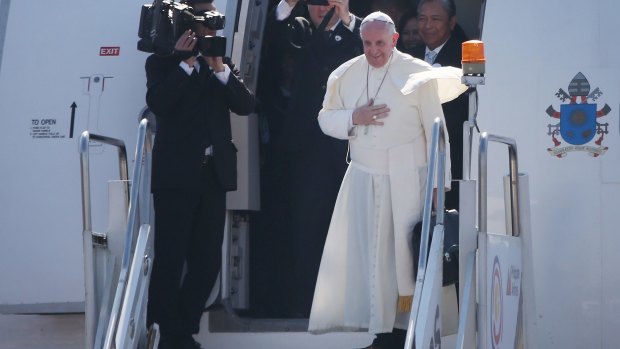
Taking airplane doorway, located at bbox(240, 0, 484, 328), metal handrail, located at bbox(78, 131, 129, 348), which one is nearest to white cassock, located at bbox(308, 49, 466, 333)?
metal handrail, located at bbox(78, 131, 129, 348)

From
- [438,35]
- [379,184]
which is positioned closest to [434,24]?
[438,35]

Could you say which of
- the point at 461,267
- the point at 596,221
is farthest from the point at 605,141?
the point at 461,267

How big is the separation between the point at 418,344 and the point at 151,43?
2.24 meters

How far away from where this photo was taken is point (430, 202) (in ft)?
17.4

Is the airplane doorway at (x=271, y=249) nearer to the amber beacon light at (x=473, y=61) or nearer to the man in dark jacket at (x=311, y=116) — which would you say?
the man in dark jacket at (x=311, y=116)

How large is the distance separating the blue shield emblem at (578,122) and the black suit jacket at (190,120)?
1670 millimetres

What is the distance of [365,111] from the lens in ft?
19.4

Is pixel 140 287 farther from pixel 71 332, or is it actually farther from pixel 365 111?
pixel 71 332

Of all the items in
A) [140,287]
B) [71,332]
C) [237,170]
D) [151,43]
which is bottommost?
[71,332]

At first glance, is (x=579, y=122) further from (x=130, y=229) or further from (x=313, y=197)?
(x=130, y=229)

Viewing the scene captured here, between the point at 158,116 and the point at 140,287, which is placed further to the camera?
the point at 158,116

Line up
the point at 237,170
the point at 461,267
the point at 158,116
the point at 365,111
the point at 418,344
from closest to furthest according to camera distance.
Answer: the point at 418,344
the point at 461,267
the point at 365,111
the point at 158,116
the point at 237,170

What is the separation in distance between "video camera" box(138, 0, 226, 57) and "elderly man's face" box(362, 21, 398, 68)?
2.61 ft

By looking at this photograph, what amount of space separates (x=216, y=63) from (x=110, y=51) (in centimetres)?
108
